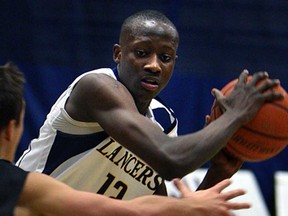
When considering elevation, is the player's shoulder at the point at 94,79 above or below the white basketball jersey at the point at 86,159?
above

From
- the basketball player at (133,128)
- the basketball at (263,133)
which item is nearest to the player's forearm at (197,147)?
the basketball player at (133,128)

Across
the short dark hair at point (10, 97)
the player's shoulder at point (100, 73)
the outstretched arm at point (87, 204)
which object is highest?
the player's shoulder at point (100, 73)

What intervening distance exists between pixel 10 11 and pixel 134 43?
1.90 metres

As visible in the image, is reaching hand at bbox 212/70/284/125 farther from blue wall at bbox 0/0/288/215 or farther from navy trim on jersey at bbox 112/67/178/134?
blue wall at bbox 0/0/288/215

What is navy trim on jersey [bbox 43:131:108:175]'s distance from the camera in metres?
3.54

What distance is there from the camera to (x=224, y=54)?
5.43 meters

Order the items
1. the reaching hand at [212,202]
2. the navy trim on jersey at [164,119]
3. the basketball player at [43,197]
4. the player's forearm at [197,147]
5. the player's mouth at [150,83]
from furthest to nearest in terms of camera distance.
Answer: the navy trim on jersey at [164,119] < the player's mouth at [150,83] < the player's forearm at [197,147] < the reaching hand at [212,202] < the basketball player at [43,197]

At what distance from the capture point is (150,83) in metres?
3.43

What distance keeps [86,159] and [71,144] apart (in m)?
0.09

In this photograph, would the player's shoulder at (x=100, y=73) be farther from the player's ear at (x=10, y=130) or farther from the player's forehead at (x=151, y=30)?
the player's ear at (x=10, y=130)

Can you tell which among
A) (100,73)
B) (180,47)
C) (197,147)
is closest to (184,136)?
(197,147)

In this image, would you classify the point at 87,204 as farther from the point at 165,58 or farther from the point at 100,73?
the point at 165,58

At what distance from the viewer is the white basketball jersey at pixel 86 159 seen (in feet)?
11.6

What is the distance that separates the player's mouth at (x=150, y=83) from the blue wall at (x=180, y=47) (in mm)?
1844
